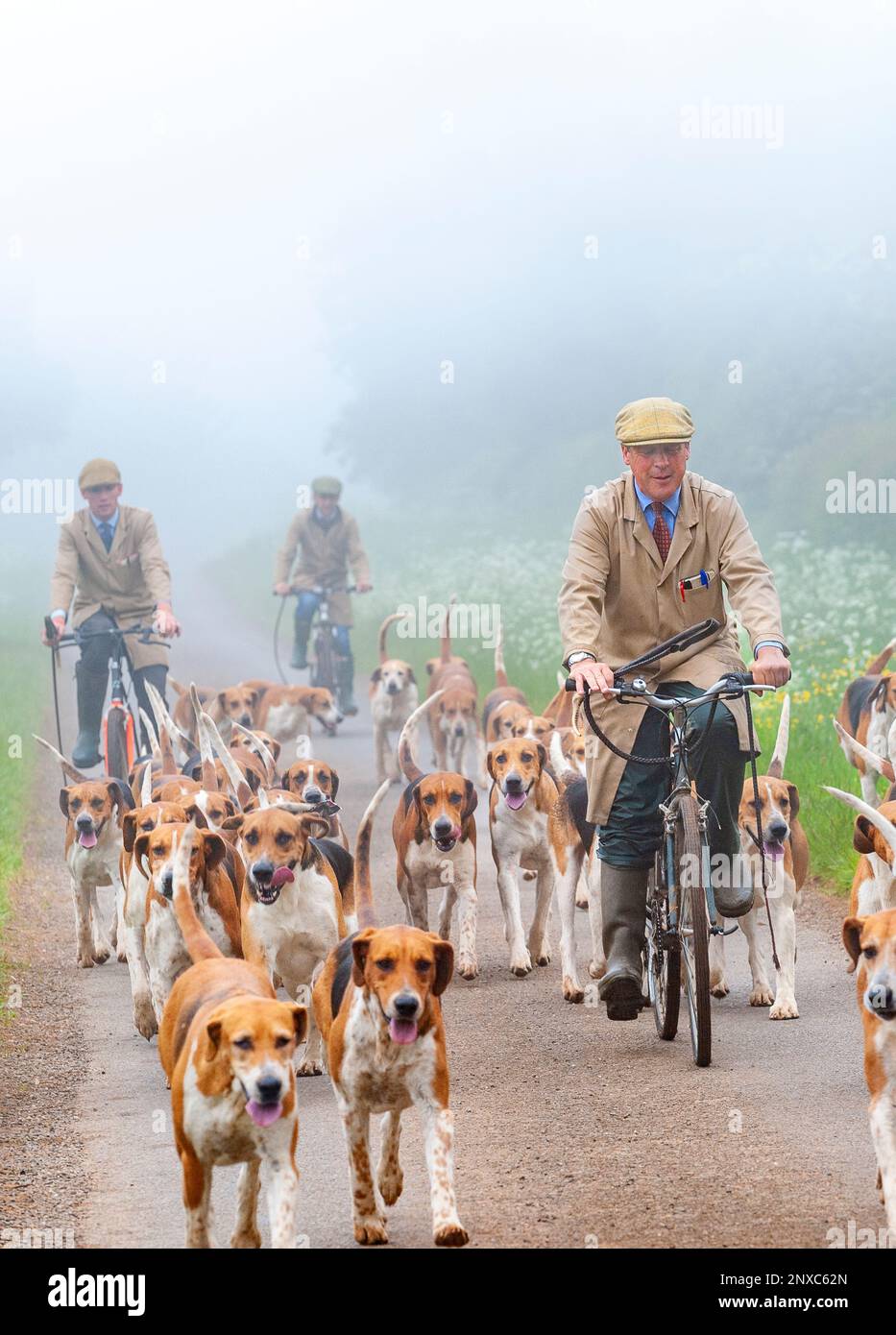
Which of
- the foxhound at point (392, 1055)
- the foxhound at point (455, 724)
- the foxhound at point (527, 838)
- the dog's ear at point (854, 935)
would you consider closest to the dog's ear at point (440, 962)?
the foxhound at point (392, 1055)

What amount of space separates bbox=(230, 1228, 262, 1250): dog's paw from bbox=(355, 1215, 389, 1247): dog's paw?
0.29 metres

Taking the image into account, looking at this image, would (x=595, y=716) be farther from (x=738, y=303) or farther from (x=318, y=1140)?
(x=738, y=303)

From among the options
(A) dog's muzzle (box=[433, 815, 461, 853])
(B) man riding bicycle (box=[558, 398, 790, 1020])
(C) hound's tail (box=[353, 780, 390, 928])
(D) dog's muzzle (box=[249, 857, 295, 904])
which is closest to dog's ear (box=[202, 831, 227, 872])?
(D) dog's muzzle (box=[249, 857, 295, 904])

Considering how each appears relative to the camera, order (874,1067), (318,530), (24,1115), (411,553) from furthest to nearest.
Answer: (411,553)
(318,530)
(24,1115)
(874,1067)

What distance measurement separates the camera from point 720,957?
843cm

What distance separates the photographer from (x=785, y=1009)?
7.84 m

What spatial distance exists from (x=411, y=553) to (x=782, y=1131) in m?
30.8

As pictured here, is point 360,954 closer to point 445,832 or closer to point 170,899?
point 170,899

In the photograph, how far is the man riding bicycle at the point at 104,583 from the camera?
1209cm

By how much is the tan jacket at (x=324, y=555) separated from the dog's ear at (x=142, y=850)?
11.3m

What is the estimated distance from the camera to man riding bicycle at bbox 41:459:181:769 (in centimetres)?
1209

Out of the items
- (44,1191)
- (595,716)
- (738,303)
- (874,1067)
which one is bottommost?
(44,1191)

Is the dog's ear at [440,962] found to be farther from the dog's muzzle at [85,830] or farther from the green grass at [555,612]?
the green grass at [555,612]
